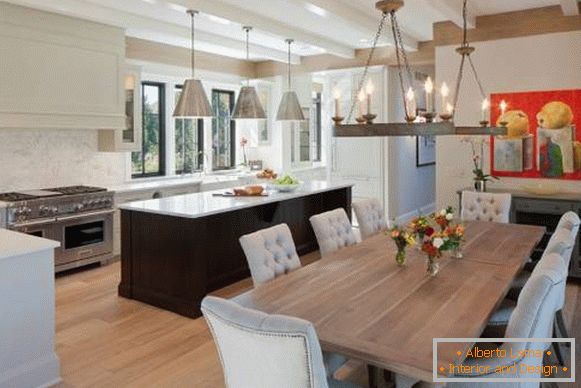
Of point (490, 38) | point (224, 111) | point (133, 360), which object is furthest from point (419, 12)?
point (133, 360)

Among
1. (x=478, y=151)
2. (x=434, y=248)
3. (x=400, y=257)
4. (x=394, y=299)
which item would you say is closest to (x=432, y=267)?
(x=434, y=248)

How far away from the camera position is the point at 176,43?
6.80 meters

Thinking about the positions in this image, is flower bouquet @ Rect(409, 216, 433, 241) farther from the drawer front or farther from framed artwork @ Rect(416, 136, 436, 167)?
framed artwork @ Rect(416, 136, 436, 167)

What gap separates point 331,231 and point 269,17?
2.86m

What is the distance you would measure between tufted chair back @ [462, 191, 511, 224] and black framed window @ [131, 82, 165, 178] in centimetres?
438

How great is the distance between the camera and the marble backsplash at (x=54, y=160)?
5289 mm

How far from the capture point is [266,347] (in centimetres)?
167

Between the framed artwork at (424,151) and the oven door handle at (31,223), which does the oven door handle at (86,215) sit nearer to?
the oven door handle at (31,223)

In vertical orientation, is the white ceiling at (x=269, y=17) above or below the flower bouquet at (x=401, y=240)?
above

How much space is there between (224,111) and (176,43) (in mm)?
1775

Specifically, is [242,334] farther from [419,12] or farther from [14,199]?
[419,12]

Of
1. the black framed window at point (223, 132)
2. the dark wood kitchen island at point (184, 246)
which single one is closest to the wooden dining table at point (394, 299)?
the dark wood kitchen island at point (184, 246)

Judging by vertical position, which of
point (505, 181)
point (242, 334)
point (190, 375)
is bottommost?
point (190, 375)

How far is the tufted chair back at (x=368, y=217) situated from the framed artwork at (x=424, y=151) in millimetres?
4325
